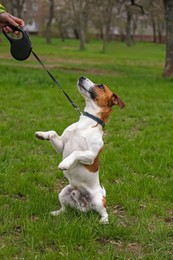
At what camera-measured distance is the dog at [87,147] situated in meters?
4.02

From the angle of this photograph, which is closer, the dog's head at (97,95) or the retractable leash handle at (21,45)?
the dog's head at (97,95)

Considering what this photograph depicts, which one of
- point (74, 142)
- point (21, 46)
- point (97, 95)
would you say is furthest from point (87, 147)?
point (21, 46)

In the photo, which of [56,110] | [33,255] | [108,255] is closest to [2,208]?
[33,255]

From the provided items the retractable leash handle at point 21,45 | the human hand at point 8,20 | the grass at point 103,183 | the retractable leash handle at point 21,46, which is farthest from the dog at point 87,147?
the human hand at point 8,20

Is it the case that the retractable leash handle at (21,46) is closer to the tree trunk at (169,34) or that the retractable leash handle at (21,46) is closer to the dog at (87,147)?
the dog at (87,147)

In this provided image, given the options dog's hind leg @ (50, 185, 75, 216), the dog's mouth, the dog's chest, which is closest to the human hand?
the dog's mouth

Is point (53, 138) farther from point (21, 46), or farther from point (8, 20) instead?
point (8, 20)

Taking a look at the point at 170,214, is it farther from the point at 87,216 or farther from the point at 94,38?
the point at 94,38

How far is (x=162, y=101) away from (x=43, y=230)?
843 cm

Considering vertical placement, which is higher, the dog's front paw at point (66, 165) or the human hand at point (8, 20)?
the human hand at point (8, 20)

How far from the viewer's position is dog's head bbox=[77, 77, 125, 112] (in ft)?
13.4

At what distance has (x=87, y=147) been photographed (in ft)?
13.1

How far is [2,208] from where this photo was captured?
4535 mm

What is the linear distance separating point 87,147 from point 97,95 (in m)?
0.51
